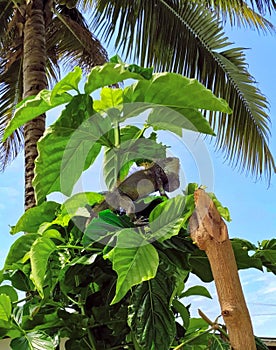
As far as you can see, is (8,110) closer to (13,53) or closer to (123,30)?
(13,53)

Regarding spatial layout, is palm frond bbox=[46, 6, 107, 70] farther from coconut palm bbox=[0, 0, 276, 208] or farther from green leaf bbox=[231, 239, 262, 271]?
green leaf bbox=[231, 239, 262, 271]

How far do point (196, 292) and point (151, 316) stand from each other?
9.2 inches

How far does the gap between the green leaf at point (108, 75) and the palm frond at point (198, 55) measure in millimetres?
2374

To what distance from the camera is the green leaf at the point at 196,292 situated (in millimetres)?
809

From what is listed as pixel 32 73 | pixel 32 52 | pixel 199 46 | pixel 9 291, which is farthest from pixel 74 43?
pixel 9 291

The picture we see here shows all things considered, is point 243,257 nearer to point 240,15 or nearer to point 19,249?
point 19,249

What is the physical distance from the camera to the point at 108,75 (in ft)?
1.92

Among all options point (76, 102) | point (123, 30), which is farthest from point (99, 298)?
point (123, 30)

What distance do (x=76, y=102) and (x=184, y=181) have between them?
0.16 m

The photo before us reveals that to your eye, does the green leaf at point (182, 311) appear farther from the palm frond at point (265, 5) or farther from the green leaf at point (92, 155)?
the palm frond at point (265, 5)

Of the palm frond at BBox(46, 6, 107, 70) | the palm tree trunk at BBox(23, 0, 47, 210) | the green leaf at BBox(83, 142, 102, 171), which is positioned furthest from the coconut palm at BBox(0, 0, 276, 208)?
the green leaf at BBox(83, 142, 102, 171)

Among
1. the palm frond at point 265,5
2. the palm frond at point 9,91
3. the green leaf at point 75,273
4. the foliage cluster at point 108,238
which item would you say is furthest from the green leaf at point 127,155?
the palm frond at point 9,91

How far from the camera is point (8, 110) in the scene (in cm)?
395

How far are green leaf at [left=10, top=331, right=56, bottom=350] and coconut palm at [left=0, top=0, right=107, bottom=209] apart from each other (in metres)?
1.28
